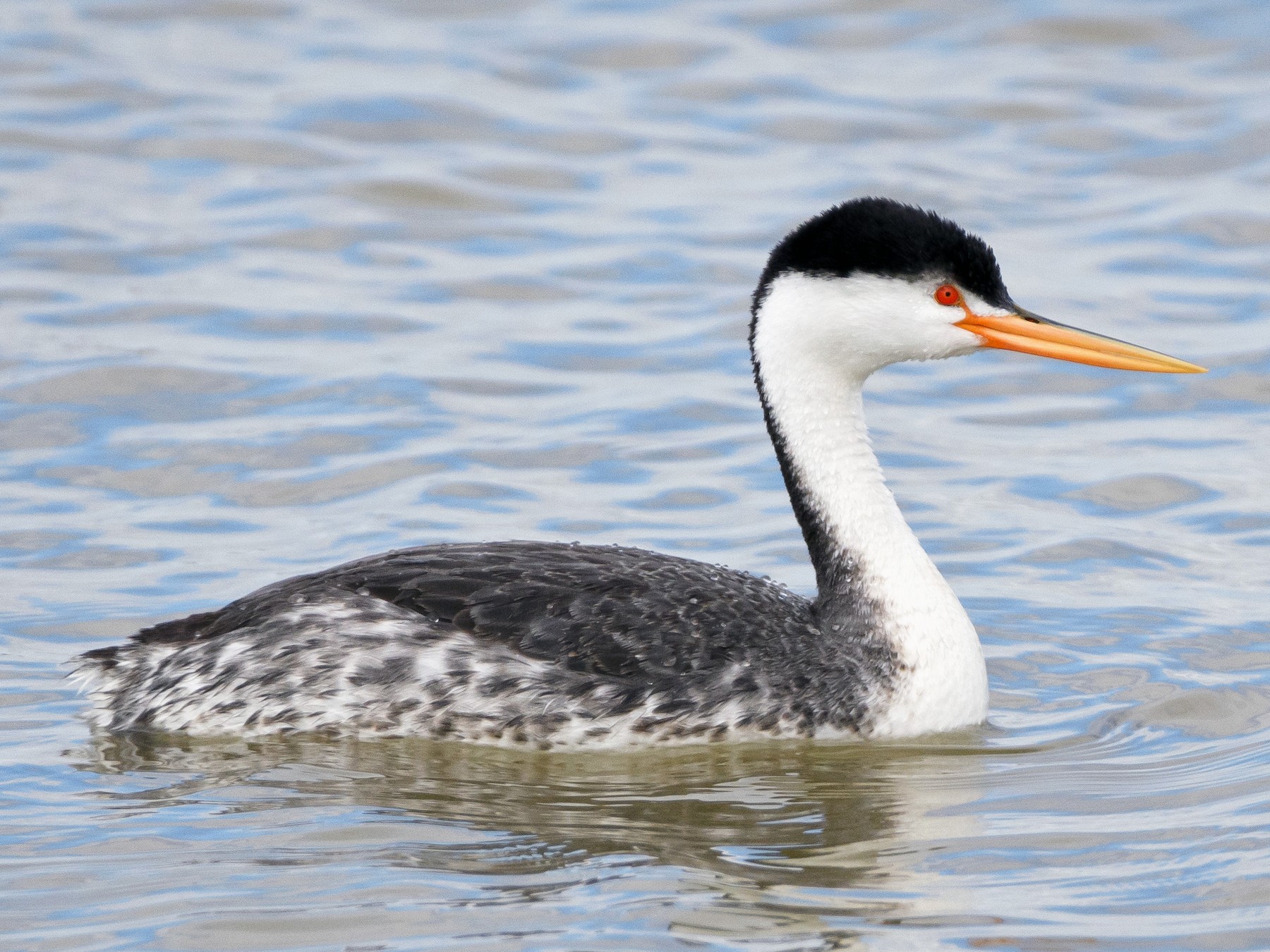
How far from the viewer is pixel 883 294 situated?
7.71 meters

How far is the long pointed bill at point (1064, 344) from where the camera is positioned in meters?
7.88

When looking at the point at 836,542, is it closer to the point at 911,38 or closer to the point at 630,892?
the point at 630,892

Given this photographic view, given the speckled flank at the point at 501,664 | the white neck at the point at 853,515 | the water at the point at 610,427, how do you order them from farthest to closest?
the white neck at the point at 853,515 → the speckled flank at the point at 501,664 → the water at the point at 610,427

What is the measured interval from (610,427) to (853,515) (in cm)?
364

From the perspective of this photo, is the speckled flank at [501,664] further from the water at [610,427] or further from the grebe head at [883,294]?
the grebe head at [883,294]

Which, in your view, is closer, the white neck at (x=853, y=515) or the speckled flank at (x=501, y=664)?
the speckled flank at (x=501, y=664)

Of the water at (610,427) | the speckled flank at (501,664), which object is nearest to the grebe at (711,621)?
the speckled flank at (501,664)

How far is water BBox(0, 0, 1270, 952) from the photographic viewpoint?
20.9 feet

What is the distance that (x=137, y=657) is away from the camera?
766 centimetres

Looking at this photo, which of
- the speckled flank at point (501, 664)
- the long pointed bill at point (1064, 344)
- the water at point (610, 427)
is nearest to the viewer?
the water at point (610, 427)

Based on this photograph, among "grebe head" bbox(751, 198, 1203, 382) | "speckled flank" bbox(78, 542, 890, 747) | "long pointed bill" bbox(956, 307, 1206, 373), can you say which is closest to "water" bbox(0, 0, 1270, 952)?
"speckled flank" bbox(78, 542, 890, 747)

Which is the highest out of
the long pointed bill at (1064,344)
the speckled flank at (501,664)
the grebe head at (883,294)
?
the grebe head at (883,294)

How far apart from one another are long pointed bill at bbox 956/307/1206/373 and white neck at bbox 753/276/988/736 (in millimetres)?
454

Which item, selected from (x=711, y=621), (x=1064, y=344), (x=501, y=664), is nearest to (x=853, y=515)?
(x=711, y=621)
